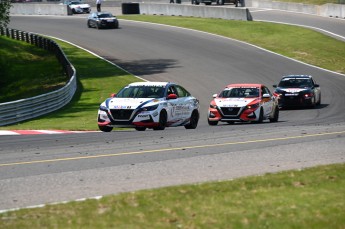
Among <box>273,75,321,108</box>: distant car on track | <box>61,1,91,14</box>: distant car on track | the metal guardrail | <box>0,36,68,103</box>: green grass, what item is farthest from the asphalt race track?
<box>61,1,91,14</box>: distant car on track

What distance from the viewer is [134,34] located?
65688 mm

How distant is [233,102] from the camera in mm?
28375

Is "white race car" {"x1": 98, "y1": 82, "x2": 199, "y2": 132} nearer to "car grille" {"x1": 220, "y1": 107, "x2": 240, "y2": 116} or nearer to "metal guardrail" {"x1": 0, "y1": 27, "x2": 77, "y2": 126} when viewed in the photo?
"car grille" {"x1": 220, "y1": 107, "x2": 240, "y2": 116}

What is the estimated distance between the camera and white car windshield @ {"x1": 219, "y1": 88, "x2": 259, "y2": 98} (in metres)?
29.2

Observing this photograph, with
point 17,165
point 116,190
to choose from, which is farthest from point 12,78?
point 116,190

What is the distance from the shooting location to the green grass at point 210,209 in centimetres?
952

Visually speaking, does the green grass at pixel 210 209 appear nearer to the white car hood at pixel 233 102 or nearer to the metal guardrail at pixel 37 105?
the white car hood at pixel 233 102

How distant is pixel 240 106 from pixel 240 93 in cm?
118

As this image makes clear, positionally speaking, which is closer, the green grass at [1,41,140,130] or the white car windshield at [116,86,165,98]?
the white car windshield at [116,86,165,98]

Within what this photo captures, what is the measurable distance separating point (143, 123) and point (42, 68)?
93.6 ft

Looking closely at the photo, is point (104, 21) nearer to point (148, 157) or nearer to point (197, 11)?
point (197, 11)

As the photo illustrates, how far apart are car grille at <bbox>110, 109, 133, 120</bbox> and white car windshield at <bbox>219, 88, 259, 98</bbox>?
6.07 m

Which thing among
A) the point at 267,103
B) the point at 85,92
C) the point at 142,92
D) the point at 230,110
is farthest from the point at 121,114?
the point at 85,92

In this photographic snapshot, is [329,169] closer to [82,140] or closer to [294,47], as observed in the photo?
[82,140]
